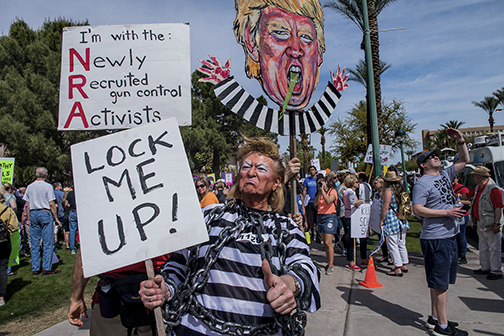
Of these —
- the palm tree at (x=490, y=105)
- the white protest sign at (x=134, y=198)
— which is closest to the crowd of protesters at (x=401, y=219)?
the white protest sign at (x=134, y=198)

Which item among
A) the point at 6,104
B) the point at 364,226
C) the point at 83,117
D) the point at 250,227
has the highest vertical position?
the point at 6,104

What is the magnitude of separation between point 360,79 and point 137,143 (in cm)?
2577

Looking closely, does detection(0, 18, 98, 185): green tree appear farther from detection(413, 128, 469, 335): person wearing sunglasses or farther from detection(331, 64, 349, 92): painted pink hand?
detection(413, 128, 469, 335): person wearing sunglasses

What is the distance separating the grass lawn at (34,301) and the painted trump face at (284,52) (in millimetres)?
4029

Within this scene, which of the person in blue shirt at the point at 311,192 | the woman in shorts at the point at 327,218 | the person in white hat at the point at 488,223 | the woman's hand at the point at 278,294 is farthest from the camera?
the person in blue shirt at the point at 311,192

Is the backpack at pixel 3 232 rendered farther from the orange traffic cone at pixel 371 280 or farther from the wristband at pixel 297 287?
the orange traffic cone at pixel 371 280

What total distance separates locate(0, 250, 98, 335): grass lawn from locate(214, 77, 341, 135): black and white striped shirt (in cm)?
366

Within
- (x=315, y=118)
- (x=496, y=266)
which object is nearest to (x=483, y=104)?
(x=496, y=266)

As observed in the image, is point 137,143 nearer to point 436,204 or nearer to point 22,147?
point 436,204

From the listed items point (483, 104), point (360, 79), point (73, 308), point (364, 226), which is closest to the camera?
point (73, 308)

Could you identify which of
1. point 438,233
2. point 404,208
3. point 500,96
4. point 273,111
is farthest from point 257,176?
point 500,96

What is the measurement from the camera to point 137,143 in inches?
62.5

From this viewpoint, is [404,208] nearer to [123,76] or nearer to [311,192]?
[311,192]

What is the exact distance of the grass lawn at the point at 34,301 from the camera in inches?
156
